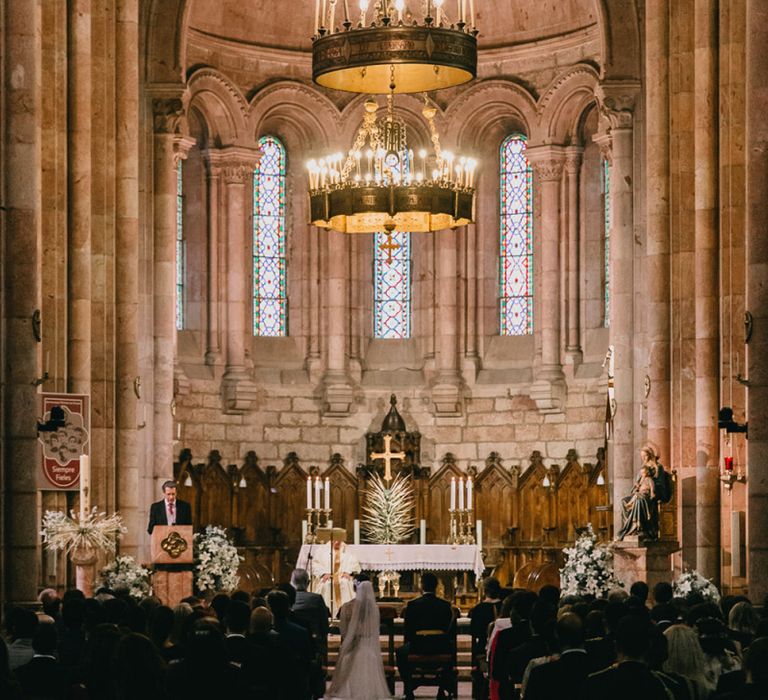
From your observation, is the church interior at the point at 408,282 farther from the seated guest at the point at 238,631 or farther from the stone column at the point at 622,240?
the seated guest at the point at 238,631

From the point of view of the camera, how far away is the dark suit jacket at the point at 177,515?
2180cm

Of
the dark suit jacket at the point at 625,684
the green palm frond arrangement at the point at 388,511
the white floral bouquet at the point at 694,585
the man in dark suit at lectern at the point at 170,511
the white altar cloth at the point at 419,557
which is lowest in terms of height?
the white altar cloth at the point at 419,557

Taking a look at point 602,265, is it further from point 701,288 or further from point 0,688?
point 0,688

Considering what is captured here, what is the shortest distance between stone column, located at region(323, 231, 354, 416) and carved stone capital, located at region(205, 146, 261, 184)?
6.30 feet

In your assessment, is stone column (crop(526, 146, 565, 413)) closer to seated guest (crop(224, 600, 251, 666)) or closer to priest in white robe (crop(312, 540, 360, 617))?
priest in white robe (crop(312, 540, 360, 617))

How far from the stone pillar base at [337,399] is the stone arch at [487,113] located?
14.8 ft

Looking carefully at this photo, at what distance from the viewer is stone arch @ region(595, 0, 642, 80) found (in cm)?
2845

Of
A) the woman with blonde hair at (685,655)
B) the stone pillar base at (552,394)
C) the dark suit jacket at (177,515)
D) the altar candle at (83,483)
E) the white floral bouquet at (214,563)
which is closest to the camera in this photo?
the woman with blonde hair at (685,655)

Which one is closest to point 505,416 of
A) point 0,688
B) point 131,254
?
point 131,254

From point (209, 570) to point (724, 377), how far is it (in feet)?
24.5

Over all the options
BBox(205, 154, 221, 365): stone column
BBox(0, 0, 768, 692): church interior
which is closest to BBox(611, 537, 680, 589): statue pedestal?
BBox(0, 0, 768, 692): church interior

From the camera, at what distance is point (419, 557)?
28.2 meters

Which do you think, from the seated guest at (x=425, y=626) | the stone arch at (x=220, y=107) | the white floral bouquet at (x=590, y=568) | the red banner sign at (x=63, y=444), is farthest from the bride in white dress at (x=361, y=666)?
the stone arch at (x=220, y=107)

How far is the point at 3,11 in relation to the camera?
18.4 m
